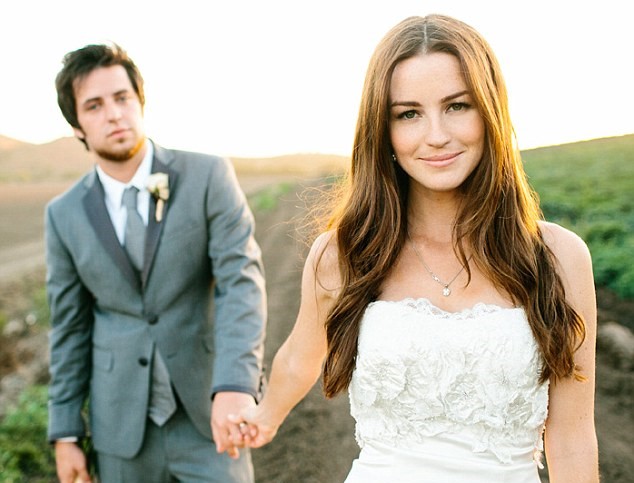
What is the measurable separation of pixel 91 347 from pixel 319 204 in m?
1.50

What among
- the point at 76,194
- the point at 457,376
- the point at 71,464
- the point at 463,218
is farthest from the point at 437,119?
the point at 71,464

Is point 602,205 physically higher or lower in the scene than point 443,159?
lower

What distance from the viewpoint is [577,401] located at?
2248mm

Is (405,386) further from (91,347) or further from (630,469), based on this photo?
(630,469)

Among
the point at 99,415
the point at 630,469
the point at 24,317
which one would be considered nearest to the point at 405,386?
the point at 99,415

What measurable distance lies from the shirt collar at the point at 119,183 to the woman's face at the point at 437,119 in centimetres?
161

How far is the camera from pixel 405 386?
7.61ft

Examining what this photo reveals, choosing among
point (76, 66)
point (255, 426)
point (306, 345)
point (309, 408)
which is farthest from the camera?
point (309, 408)

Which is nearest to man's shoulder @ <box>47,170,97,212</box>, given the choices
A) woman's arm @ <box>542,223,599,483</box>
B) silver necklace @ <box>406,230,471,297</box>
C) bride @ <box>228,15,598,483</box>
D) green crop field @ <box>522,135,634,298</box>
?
bride @ <box>228,15,598,483</box>

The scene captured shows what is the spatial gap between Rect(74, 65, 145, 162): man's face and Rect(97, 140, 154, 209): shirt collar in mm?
81

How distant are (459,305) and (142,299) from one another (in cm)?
164

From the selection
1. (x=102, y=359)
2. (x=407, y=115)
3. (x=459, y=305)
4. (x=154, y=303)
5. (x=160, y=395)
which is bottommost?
(x=160, y=395)

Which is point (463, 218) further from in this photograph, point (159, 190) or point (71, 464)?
point (71, 464)

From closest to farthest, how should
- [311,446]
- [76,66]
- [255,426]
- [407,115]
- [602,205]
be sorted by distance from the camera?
[407,115], [255,426], [76,66], [311,446], [602,205]
